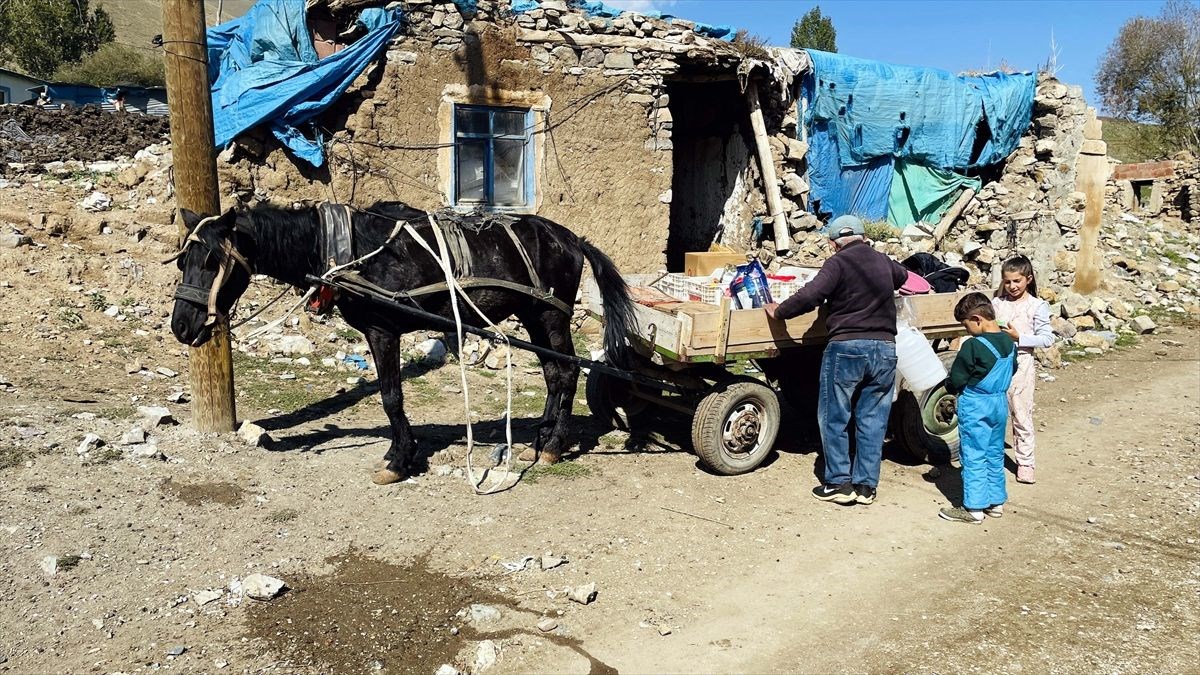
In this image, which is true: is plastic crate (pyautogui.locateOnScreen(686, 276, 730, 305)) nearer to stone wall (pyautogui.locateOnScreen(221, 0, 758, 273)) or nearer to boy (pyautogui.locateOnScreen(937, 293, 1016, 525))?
boy (pyautogui.locateOnScreen(937, 293, 1016, 525))

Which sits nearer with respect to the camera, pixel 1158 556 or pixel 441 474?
pixel 1158 556

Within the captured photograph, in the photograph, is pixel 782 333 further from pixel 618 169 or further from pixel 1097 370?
pixel 1097 370

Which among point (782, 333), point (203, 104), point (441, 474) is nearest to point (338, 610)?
point (441, 474)

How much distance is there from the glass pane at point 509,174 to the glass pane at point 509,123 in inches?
4.4

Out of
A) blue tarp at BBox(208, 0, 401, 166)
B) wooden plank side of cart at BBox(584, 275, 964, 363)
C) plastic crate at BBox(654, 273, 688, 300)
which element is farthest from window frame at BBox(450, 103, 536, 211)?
wooden plank side of cart at BBox(584, 275, 964, 363)

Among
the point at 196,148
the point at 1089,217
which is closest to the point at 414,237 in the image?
the point at 196,148

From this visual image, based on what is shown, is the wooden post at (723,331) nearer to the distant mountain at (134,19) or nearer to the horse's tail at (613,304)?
the horse's tail at (613,304)

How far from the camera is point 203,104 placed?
5.52 m

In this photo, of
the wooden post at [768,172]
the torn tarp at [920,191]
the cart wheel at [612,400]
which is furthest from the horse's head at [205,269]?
the torn tarp at [920,191]

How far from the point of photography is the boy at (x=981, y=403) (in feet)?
16.1

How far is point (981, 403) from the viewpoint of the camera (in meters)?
4.97

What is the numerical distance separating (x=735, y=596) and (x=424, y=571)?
61.9 inches

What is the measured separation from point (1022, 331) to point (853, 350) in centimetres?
130

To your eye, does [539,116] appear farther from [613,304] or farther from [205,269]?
[205,269]
